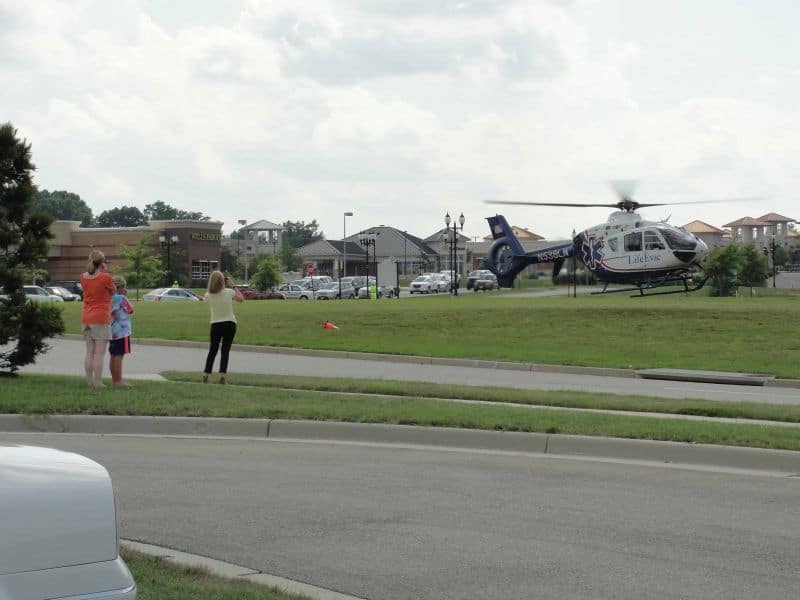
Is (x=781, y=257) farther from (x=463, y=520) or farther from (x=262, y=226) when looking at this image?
(x=463, y=520)

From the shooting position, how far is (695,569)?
6.95 m

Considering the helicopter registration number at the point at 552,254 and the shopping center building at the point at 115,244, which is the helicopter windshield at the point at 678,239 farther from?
the shopping center building at the point at 115,244

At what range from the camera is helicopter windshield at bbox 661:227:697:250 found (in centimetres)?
4212

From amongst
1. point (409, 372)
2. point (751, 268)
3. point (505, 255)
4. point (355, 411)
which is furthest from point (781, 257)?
point (355, 411)

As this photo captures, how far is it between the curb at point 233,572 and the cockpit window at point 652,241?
122 feet

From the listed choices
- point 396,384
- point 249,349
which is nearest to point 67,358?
point 249,349

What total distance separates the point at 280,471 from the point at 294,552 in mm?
3123

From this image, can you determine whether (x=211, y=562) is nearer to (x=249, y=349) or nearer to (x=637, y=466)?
(x=637, y=466)

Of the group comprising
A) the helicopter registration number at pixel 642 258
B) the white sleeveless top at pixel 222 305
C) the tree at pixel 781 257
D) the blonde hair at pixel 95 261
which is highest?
the tree at pixel 781 257

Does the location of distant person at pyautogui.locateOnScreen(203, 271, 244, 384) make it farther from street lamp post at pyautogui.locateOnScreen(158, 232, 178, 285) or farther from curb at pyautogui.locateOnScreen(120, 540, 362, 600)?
street lamp post at pyautogui.locateOnScreen(158, 232, 178, 285)

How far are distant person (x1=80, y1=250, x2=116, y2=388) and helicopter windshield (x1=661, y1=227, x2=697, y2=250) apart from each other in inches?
1194

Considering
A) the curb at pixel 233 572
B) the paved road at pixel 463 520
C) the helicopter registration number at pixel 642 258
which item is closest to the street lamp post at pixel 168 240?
the helicopter registration number at pixel 642 258

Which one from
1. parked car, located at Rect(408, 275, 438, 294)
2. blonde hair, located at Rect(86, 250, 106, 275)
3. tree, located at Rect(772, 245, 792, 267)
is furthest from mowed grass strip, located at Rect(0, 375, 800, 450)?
tree, located at Rect(772, 245, 792, 267)

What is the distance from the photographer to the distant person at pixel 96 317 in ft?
50.2
